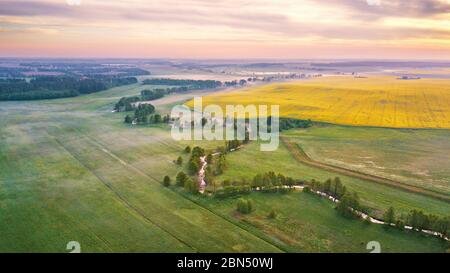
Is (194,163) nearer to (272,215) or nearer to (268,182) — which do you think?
(268,182)

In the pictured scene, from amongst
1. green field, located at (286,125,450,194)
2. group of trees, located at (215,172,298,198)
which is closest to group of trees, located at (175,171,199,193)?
group of trees, located at (215,172,298,198)

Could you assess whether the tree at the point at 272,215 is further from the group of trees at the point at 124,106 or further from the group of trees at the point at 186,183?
the group of trees at the point at 124,106

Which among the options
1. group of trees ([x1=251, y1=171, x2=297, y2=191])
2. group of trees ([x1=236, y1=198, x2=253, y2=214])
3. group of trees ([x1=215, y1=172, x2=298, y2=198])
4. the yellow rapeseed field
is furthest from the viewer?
the yellow rapeseed field

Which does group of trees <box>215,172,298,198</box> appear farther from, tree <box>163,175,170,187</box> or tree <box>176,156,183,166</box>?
tree <box>176,156,183,166</box>

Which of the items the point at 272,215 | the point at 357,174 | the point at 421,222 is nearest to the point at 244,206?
the point at 272,215

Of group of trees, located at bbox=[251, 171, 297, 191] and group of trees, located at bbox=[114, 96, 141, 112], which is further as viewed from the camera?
group of trees, located at bbox=[114, 96, 141, 112]

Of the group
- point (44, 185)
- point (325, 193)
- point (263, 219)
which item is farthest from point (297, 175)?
point (44, 185)

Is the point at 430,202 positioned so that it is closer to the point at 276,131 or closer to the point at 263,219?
the point at 263,219
